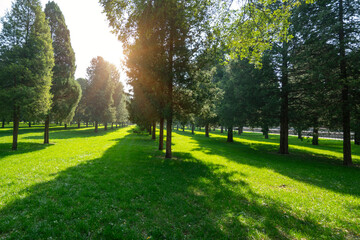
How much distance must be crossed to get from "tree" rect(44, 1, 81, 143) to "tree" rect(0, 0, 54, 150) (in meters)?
4.02

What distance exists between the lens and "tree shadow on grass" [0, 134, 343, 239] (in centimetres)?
407

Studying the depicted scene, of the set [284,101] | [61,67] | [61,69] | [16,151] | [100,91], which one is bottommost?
[16,151]

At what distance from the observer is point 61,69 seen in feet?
63.1

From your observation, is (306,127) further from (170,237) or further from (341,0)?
(170,237)

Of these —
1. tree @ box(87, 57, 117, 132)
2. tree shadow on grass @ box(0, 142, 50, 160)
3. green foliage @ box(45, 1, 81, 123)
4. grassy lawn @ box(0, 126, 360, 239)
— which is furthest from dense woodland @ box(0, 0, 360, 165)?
tree @ box(87, 57, 117, 132)

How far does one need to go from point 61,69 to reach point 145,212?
72.8ft

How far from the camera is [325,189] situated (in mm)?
7695

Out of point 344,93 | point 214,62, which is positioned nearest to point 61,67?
point 214,62

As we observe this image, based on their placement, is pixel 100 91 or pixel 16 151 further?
pixel 100 91

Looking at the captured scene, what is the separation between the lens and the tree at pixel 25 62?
1329 centimetres

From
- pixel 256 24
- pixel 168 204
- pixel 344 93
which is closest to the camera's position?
pixel 168 204

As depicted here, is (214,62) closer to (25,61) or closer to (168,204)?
(168,204)

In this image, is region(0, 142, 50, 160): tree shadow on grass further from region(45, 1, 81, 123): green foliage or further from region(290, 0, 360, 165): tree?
region(290, 0, 360, 165): tree

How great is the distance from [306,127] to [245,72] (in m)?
9.05
